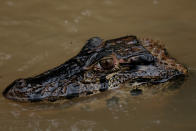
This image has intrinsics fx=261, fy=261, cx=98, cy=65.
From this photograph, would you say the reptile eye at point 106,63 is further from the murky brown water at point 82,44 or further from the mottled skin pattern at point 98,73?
the murky brown water at point 82,44

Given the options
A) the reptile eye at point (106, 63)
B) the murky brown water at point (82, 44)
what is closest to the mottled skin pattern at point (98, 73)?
the reptile eye at point (106, 63)

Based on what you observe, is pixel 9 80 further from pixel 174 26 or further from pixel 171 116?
pixel 174 26

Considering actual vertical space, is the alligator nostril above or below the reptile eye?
below

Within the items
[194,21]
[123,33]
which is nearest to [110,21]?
[123,33]

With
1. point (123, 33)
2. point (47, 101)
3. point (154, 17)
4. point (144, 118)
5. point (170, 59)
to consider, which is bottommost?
point (144, 118)

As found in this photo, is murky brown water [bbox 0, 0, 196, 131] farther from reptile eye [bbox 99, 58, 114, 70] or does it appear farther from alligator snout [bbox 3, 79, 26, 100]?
reptile eye [bbox 99, 58, 114, 70]

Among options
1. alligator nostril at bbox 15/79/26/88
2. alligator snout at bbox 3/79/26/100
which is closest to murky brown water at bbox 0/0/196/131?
alligator snout at bbox 3/79/26/100
